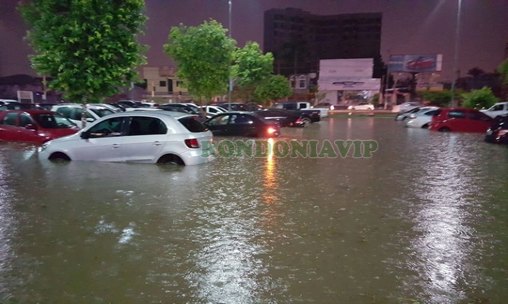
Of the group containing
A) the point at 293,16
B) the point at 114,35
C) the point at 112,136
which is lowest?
the point at 112,136

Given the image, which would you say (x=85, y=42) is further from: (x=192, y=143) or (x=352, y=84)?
(x=352, y=84)

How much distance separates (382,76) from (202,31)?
6423cm

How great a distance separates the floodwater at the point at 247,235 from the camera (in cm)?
443

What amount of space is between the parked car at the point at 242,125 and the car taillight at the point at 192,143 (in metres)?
9.19

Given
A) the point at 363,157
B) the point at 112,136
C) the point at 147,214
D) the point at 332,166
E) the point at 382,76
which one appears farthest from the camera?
the point at 382,76

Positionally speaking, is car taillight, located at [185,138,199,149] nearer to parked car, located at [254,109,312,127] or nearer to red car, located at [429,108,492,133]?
parked car, located at [254,109,312,127]

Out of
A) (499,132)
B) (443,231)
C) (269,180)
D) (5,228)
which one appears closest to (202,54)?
(499,132)

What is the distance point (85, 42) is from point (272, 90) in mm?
33448

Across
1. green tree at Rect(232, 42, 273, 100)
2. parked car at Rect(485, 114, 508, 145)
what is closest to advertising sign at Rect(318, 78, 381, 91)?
green tree at Rect(232, 42, 273, 100)

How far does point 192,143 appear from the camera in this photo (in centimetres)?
1067

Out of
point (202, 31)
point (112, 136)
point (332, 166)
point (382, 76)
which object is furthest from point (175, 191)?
point (382, 76)

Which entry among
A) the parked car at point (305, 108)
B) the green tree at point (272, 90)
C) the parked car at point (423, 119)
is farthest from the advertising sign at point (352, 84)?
the parked car at point (423, 119)

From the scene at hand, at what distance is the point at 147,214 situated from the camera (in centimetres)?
708

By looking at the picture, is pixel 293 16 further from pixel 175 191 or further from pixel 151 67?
pixel 175 191
